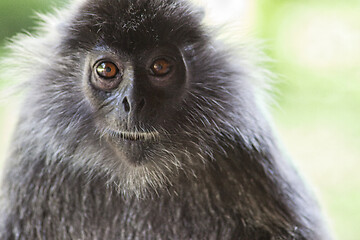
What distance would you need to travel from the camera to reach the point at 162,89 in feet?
8.90

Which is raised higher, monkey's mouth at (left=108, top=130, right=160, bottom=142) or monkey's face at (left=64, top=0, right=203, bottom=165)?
monkey's face at (left=64, top=0, right=203, bottom=165)

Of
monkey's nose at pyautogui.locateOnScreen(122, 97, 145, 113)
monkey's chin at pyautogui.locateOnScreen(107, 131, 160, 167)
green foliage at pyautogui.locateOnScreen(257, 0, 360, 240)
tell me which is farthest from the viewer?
green foliage at pyautogui.locateOnScreen(257, 0, 360, 240)

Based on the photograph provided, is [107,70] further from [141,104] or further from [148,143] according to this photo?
[148,143]

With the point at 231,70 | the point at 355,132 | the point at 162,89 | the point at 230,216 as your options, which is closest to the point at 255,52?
the point at 231,70

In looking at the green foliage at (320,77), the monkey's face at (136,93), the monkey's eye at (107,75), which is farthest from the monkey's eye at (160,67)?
the green foliage at (320,77)

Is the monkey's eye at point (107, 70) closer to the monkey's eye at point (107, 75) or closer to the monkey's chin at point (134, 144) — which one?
the monkey's eye at point (107, 75)

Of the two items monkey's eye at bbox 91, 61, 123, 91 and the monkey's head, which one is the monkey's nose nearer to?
the monkey's head

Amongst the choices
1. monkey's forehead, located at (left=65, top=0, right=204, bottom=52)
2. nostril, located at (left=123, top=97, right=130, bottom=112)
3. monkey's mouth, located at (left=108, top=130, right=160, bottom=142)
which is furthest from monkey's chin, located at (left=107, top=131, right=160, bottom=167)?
monkey's forehead, located at (left=65, top=0, right=204, bottom=52)

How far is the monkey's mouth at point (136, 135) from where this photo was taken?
266 centimetres

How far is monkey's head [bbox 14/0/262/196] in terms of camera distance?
269 cm

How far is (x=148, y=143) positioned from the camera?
108 inches

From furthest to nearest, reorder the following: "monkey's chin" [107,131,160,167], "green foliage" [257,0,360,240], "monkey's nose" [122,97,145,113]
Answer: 1. "green foliage" [257,0,360,240]
2. "monkey's chin" [107,131,160,167]
3. "monkey's nose" [122,97,145,113]

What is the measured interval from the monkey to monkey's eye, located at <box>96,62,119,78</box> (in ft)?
0.03

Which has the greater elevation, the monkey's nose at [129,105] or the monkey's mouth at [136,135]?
the monkey's nose at [129,105]
